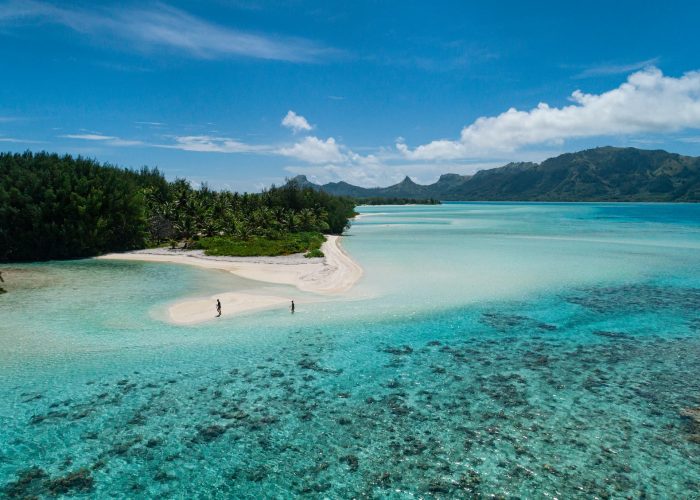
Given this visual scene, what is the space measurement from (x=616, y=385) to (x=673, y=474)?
17.7 ft

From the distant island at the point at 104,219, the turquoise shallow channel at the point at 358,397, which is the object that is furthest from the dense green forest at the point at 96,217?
the turquoise shallow channel at the point at 358,397

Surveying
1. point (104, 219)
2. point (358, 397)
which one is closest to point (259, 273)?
point (104, 219)

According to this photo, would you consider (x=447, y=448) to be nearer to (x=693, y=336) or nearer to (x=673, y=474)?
(x=673, y=474)

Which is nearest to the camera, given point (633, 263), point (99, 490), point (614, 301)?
point (99, 490)

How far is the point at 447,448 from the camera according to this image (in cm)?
1176

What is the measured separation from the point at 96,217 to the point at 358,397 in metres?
45.1

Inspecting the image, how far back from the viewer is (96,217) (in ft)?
158

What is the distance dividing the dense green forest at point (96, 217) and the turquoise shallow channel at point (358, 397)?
64.3 ft

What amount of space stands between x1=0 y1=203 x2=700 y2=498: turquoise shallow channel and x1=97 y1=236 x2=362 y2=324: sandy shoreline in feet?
5.78

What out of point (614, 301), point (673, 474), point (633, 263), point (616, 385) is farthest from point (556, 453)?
point (633, 263)

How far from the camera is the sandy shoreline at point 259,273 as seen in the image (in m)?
26.3

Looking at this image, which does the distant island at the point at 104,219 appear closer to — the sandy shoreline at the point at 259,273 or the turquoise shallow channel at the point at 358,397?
the sandy shoreline at the point at 259,273

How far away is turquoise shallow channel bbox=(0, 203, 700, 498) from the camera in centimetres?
1055

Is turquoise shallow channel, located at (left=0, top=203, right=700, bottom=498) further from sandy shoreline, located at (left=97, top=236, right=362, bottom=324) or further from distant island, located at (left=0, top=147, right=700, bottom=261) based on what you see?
distant island, located at (left=0, top=147, right=700, bottom=261)
